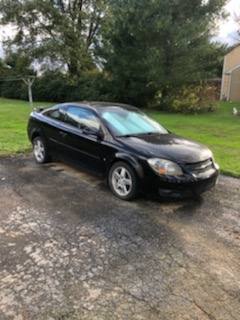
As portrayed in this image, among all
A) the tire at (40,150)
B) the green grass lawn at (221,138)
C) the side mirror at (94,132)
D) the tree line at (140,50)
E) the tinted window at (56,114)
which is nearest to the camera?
the side mirror at (94,132)

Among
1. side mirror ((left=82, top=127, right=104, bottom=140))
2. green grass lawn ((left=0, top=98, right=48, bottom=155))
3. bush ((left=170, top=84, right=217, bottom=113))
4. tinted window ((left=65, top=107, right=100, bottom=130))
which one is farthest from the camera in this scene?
bush ((left=170, top=84, right=217, bottom=113))

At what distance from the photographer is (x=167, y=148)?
16.1 feet

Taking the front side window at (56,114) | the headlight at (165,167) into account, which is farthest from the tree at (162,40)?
the headlight at (165,167)

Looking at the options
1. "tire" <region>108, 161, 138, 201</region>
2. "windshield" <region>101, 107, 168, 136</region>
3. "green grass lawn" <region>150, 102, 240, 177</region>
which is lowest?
"green grass lawn" <region>150, 102, 240, 177</region>

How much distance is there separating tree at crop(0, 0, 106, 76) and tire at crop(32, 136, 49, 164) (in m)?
20.6

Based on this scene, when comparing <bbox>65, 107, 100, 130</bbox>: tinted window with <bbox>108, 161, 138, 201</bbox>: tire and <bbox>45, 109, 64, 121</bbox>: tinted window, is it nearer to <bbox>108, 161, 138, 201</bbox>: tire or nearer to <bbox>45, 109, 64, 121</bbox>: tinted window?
<bbox>45, 109, 64, 121</bbox>: tinted window

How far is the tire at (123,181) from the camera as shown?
4.78 metres

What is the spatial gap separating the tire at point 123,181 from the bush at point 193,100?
556 inches

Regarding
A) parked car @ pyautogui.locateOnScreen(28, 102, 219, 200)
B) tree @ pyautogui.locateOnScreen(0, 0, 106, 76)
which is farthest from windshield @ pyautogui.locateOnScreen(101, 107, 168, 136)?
tree @ pyautogui.locateOnScreen(0, 0, 106, 76)

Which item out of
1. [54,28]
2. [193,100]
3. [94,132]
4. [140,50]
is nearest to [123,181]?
[94,132]

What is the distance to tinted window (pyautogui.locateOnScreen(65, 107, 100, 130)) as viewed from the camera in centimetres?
557

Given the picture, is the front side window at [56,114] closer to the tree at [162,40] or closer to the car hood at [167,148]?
the car hood at [167,148]

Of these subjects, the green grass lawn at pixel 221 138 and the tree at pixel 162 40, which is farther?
the tree at pixel 162 40

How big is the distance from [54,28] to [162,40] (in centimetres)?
1297
